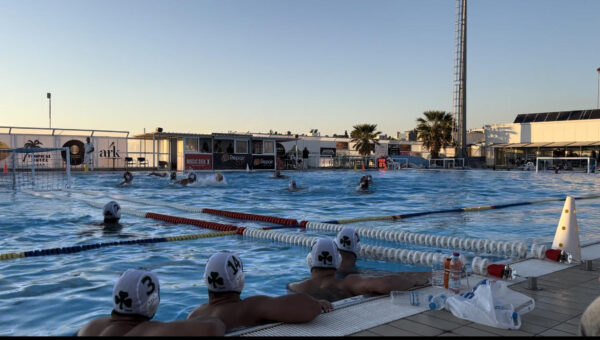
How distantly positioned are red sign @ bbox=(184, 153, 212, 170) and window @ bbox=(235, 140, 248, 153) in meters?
2.37

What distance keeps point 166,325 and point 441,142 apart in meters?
48.1

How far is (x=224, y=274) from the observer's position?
3.23 meters

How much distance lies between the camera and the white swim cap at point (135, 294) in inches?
112

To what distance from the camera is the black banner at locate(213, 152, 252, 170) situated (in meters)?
32.6

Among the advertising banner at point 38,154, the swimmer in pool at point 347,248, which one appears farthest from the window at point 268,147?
the swimmer in pool at point 347,248

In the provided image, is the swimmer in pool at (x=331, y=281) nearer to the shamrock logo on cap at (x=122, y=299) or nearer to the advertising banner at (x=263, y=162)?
the shamrock logo on cap at (x=122, y=299)

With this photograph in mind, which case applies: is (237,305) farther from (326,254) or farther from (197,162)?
(197,162)

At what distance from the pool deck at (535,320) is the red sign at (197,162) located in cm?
2834

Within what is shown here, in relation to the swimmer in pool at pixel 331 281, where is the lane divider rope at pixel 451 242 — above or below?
below

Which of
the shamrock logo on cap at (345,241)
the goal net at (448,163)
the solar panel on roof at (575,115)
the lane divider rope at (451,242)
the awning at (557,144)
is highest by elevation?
the solar panel on roof at (575,115)

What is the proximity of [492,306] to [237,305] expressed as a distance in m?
1.68

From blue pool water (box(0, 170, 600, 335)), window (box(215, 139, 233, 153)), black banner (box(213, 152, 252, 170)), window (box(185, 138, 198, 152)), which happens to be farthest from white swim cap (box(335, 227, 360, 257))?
window (box(215, 139, 233, 153))

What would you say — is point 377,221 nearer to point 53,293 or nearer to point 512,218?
point 512,218

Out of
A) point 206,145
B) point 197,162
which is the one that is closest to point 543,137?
point 206,145
